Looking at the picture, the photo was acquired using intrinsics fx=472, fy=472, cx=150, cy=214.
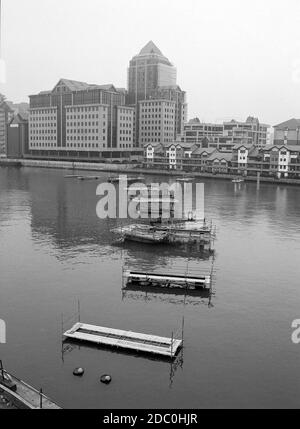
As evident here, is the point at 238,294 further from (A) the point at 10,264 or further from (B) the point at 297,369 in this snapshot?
(A) the point at 10,264

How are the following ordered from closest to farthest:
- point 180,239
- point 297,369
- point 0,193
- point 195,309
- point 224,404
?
1. point 224,404
2. point 297,369
3. point 195,309
4. point 180,239
5. point 0,193

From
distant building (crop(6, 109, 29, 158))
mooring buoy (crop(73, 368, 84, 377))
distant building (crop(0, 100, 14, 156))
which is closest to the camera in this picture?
mooring buoy (crop(73, 368, 84, 377))

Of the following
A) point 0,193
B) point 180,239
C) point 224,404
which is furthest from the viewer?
point 0,193

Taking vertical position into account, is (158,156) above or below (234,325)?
above

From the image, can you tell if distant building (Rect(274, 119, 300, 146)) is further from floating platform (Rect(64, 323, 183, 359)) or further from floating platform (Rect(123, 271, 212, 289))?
floating platform (Rect(64, 323, 183, 359))

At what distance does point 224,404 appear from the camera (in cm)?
1436

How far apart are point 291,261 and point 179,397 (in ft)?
57.0

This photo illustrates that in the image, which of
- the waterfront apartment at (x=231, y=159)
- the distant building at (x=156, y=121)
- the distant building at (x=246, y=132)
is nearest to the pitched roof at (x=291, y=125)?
the distant building at (x=246, y=132)

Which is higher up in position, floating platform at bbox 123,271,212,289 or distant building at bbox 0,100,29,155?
distant building at bbox 0,100,29,155

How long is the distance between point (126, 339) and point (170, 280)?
746cm

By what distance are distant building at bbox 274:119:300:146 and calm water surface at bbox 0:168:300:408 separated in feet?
202

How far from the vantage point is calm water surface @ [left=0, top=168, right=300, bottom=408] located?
1510 cm

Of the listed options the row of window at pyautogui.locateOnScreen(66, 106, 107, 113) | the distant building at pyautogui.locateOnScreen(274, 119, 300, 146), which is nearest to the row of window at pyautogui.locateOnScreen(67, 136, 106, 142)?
the row of window at pyautogui.locateOnScreen(66, 106, 107, 113)

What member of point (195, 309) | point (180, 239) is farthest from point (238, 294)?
point (180, 239)
